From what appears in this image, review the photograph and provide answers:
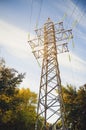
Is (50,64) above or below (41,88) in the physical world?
above

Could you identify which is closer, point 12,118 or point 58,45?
point 58,45

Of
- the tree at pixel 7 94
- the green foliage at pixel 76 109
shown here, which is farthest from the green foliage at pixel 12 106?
the green foliage at pixel 76 109

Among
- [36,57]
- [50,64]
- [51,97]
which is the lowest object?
[51,97]

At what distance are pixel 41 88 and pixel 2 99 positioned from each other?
9964mm

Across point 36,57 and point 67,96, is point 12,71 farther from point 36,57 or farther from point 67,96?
point 36,57

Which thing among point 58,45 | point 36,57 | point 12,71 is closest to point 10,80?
point 12,71

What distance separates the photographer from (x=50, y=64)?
13289 millimetres

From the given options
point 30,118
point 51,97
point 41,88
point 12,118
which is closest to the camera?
point 51,97

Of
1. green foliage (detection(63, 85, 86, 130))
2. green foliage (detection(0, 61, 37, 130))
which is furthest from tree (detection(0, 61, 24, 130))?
green foliage (detection(63, 85, 86, 130))

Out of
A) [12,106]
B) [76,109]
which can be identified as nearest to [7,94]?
[12,106]

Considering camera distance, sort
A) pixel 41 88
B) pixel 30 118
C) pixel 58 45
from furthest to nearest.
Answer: pixel 30 118
pixel 58 45
pixel 41 88

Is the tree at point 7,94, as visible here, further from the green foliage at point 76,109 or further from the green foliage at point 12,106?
the green foliage at point 76,109

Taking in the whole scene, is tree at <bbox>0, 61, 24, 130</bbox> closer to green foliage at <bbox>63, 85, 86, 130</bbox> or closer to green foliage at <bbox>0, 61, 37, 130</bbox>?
green foliage at <bbox>0, 61, 37, 130</bbox>

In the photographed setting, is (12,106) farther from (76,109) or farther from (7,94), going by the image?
(76,109)
